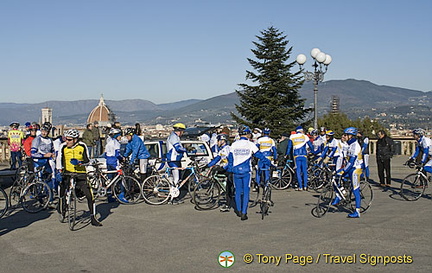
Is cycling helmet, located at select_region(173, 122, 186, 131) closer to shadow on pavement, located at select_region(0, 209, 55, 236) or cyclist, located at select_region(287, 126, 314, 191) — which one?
shadow on pavement, located at select_region(0, 209, 55, 236)

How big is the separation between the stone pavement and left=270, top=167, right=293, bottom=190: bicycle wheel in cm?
341

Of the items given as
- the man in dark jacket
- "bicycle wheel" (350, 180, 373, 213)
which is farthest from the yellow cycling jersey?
the man in dark jacket

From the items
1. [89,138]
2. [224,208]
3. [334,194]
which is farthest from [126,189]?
[89,138]

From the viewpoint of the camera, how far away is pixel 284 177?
15.2 m

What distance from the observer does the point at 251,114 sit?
123ft

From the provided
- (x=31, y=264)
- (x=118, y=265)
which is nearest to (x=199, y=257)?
(x=118, y=265)

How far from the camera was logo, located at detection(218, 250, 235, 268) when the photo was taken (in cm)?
690

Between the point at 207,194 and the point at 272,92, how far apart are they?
2617cm

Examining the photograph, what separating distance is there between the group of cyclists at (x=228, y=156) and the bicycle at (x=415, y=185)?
8.7 inches

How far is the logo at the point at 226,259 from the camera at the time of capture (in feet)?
22.6

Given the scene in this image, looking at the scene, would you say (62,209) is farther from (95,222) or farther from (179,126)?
(179,126)

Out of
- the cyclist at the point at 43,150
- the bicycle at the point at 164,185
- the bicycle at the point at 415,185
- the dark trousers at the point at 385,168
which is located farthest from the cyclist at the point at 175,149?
the dark trousers at the point at 385,168

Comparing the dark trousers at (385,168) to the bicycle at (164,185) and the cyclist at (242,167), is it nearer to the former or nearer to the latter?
the bicycle at (164,185)

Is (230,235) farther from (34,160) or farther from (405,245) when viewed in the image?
(34,160)
